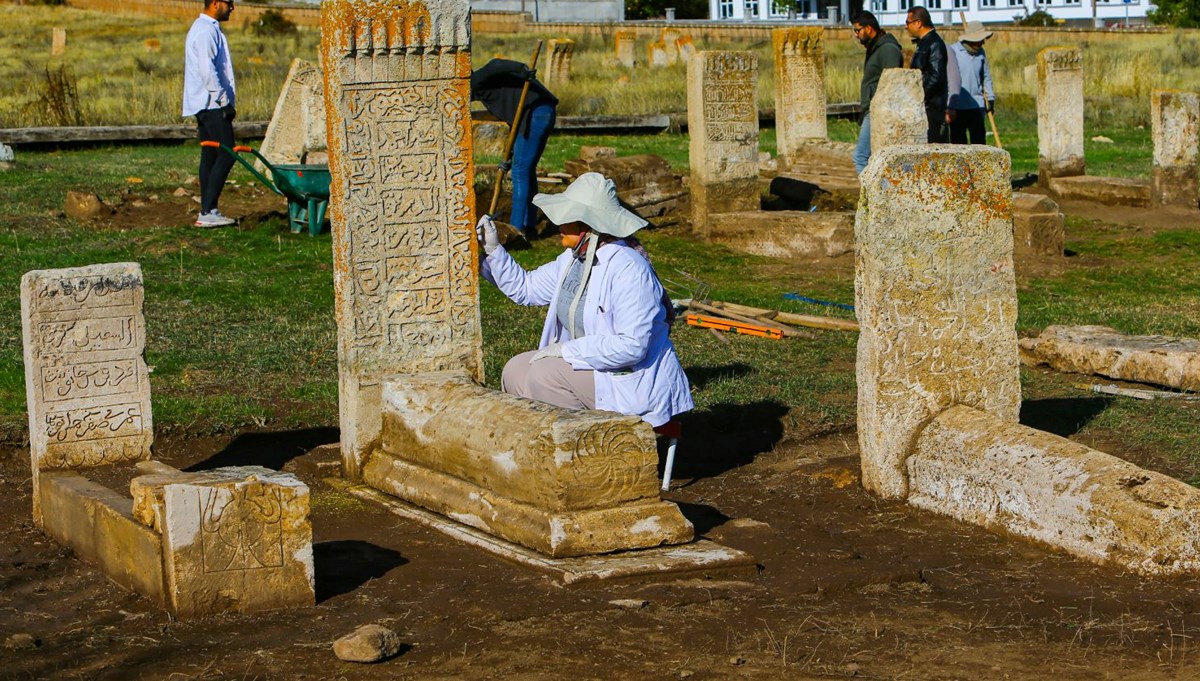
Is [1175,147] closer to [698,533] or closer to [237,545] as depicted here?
[698,533]

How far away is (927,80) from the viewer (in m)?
14.9

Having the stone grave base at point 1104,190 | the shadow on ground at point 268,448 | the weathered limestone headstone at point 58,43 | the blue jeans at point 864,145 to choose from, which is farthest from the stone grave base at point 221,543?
the weathered limestone headstone at point 58,43

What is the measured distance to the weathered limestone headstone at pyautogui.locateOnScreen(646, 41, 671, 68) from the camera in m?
38.4

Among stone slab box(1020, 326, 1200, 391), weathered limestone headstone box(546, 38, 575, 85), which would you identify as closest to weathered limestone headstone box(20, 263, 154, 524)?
stone slab box(1020, 326, 1200, 391)

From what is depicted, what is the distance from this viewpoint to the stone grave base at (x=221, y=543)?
17.6 feet

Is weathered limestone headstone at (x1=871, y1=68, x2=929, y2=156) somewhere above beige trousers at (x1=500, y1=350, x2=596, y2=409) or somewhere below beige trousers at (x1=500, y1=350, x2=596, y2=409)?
above

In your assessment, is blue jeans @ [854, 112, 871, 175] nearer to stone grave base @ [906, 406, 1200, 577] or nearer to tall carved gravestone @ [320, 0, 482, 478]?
tall carved gravestone @ [320, 0, 482, 478]

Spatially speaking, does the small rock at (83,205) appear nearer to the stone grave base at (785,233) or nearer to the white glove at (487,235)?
the stone grave base at (785,233)

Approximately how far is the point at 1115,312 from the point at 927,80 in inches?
168

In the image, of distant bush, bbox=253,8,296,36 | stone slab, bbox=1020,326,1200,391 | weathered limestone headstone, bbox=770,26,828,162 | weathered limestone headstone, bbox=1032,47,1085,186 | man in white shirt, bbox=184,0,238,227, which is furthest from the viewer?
distant bush, bbox=253,8,296,36

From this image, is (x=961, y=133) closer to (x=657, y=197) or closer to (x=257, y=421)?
(x=657, y=197)

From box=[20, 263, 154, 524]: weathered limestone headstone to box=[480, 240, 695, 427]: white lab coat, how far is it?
6.29 ft

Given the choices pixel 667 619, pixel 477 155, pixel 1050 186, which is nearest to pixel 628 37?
pixel 477 155

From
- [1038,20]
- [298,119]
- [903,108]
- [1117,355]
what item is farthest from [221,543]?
[1038,20]
